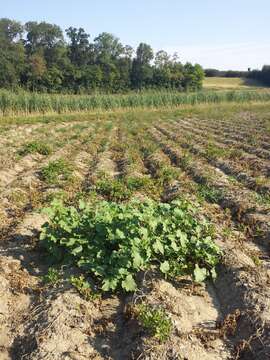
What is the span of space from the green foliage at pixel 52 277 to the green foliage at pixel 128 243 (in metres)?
0.27

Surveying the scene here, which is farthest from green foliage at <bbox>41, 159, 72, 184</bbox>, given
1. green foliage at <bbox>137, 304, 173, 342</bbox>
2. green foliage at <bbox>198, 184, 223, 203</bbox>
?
green foliage at <bbox>137, 304, 173, 342</bbox>

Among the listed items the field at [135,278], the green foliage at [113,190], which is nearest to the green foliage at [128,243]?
the field at [135,278]

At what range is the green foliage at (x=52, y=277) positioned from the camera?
496 centimetres

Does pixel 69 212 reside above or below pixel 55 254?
above

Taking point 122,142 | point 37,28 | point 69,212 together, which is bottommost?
point 122,142

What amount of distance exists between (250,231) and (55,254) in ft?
10.1

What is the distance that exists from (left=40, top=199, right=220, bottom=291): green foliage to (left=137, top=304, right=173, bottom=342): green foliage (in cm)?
60

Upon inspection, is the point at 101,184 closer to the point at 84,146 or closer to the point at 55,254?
the point at 55,254

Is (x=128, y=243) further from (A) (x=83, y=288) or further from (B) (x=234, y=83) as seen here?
(B) (x=234, y=83)

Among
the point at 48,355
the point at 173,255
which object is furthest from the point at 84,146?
the point at 48,355

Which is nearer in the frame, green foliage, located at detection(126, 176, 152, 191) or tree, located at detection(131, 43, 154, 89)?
green foliage, located at detection(126, 176, 152, 191)

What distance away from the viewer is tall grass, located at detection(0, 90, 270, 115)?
29.0 meters

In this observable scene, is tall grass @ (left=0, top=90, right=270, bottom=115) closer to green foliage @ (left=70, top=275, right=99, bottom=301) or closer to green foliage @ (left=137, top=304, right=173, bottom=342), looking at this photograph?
green foliage @ (left=70, top=275, right=99, bottom=301)

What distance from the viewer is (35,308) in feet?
15.1
